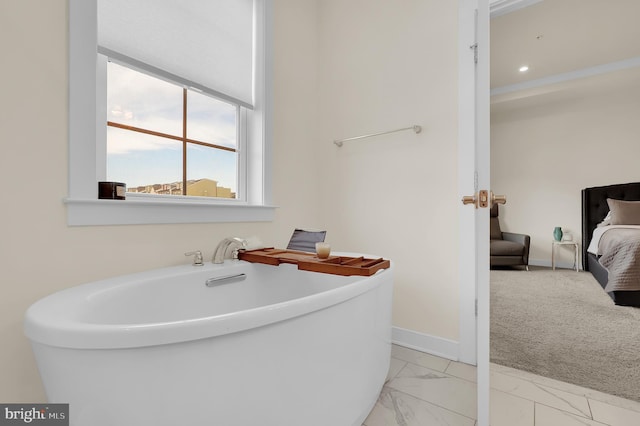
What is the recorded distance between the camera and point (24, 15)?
3.32 ft

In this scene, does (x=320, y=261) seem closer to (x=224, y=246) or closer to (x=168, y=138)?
(x=224, y=246)

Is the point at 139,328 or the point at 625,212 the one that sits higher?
the point at 625,212

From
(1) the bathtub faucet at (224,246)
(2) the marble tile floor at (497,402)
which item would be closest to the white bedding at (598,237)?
(2) the marble tile floor at (497,402)

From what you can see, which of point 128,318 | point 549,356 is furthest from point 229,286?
point 549,356

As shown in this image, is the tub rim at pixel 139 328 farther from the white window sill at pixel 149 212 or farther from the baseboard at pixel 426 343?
the baseboard at pixel 426 343

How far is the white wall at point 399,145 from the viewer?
177 cm

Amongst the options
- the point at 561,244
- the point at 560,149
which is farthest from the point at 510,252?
the point at 560,149

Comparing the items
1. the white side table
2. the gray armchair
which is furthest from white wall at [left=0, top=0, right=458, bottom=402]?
the white side table

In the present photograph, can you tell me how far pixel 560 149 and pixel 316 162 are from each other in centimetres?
422

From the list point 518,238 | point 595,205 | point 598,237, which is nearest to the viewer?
point 598,237

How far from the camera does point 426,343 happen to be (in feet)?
5.98

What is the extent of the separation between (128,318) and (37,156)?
Result: 2.23ft

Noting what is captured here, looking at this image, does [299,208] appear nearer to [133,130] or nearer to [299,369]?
[133,130]

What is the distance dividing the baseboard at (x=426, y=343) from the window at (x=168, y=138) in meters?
1.46
